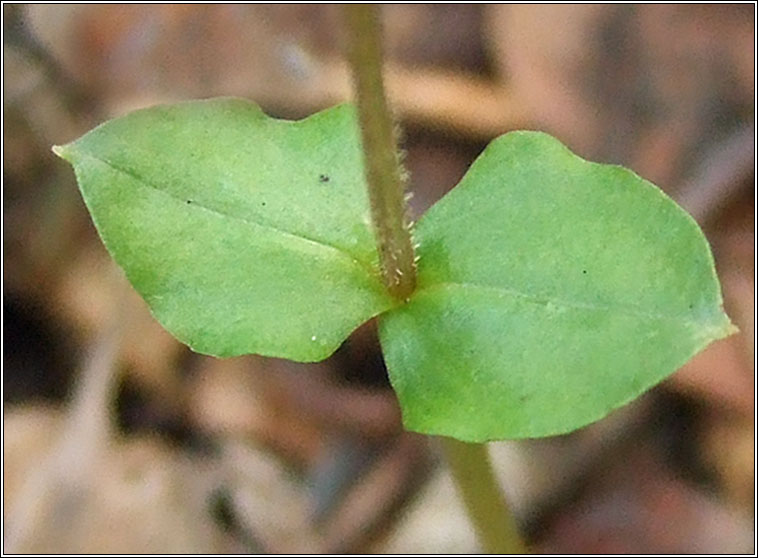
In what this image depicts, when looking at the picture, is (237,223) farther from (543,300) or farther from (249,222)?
(543,300)

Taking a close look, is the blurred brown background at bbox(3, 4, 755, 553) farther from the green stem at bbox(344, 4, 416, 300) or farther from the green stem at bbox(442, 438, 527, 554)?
the green stem at bbox(344, 4, 416, 300)

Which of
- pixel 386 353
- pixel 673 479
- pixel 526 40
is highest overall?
pixel 386 353

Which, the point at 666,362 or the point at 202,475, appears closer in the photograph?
the point at 666,362

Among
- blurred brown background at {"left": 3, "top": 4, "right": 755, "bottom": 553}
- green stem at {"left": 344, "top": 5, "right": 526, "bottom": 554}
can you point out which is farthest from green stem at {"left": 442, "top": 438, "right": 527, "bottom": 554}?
blurred brown background at {"left": 3, "top": 4, "right": 755, "bottom": 553}

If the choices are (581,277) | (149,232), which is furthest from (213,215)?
(581,277)

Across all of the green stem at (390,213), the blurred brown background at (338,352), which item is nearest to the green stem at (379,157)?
the green stem at (390,213)

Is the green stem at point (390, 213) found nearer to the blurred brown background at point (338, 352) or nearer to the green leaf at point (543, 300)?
the green leaf at point (543, 300)

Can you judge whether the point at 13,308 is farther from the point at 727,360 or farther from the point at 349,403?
the point at 727,360
